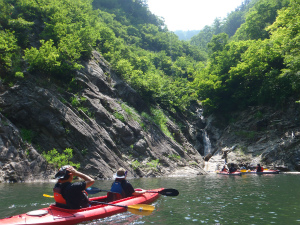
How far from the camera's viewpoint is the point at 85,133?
56.1 ft

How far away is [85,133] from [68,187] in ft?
37.1

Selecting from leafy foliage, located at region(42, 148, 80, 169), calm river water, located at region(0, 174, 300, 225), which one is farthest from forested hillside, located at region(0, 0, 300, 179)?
calm river water, located at region(0, 174, 300, 225)

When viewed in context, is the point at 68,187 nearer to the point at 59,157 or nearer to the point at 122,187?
the point at 122,187

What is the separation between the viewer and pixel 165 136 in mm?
23938

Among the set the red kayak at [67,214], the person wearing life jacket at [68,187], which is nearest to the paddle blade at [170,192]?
the red kayak at [67,214]

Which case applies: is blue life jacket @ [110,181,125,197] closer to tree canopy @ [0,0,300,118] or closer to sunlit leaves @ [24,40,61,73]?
tree canopy @ [0,0,300,118]

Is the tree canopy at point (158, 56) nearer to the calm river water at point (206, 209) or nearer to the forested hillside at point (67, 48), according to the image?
the forested hillside at point (67, 48)

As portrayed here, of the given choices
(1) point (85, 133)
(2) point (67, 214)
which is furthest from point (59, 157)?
(2) point (67, 214)

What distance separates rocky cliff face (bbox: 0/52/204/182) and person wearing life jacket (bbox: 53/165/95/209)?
29.0 feet

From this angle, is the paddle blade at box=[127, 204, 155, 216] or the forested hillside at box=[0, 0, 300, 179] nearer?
the paddle blade at box=[127, 204, 155, 216]

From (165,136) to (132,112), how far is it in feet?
13.2

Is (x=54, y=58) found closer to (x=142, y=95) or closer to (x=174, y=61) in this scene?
(x=142, y=95)

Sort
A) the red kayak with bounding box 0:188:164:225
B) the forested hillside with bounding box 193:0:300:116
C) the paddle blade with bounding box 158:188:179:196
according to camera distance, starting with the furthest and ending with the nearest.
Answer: the forested hillside with bounding box 193:0:300:116 < the paddle blade with bounding box 158:188:179:196 < the red kayak with bounding box 0:188:164:225

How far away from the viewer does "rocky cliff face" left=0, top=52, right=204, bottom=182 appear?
14570 mm
